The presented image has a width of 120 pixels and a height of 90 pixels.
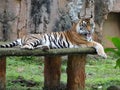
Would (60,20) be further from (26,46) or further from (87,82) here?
(26,46)

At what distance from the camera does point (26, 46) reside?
536 centimetres

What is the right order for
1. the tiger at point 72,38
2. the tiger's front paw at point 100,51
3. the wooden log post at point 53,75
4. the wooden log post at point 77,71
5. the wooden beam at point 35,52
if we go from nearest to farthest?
1. the wooden beam at point 35,52
2. the tiger's front paw at point 100,51
3. the tiger at point 72,38
4. the wooden log post at point 77,71
5. the wooden log post at point 53,75

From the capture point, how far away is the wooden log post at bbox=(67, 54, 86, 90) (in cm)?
600

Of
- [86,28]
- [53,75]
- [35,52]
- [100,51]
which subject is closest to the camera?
[35,52]

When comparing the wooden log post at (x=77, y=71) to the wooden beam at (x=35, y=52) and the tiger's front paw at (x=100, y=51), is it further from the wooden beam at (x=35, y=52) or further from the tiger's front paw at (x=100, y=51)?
the wooden beam at (x=35, y=52)

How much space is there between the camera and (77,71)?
6066mm

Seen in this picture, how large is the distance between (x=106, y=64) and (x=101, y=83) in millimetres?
2707

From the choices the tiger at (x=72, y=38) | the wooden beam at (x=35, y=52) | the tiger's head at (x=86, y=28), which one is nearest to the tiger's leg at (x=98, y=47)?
the tiger at (x=72, y=38)

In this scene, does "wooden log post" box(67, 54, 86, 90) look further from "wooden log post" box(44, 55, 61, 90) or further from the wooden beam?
"wooden log post" box(44, 55, 61, 90)

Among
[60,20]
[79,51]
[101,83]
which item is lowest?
[101,83]

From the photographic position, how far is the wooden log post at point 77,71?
6003 mm

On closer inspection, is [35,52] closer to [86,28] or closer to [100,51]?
[100,51]

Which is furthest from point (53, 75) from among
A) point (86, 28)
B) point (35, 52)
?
point (35, 52)

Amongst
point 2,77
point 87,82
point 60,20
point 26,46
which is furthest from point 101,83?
point 60,20
